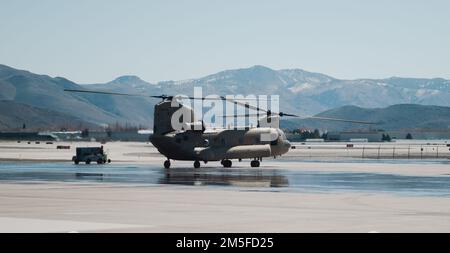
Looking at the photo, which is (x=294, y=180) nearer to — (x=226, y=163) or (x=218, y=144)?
(x=218, y=144)

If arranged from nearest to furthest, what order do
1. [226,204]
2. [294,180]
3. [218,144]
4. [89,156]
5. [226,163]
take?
[226,204]
[294,180]
[218,144]
[226,163]
[89,156]

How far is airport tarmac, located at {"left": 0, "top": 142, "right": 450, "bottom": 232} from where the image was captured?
28.2m

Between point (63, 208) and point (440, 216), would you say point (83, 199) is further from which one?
point (440, 216)

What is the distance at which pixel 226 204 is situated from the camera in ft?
121

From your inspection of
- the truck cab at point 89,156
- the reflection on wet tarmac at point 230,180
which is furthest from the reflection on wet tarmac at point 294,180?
the truck cab at point 89,156

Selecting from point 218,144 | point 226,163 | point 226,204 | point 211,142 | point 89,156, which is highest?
point 211,142

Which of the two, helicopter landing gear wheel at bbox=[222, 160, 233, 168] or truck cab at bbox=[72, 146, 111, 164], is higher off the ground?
truck cab at bbox=[72, 146, 111, 164]

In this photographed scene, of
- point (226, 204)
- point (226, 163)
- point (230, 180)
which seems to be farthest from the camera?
point (226, 163)

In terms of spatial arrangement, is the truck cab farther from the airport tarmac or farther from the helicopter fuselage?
the airport tarmac

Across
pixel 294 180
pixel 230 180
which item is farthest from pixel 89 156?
pixel 294 180

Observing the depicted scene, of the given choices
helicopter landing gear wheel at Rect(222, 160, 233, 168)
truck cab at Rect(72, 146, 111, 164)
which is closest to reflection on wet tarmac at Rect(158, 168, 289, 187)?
helicopter landing gear wheel at Rect(222, 160, 233, 168)

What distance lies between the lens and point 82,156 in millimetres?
90188

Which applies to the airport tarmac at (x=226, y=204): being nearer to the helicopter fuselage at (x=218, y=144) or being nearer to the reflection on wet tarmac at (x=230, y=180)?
the reflection on wet tarmac at (x=230, y=180)
